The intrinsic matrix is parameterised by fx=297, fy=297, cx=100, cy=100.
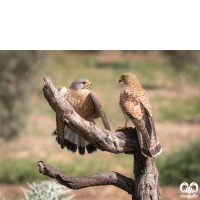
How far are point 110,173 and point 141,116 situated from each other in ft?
1.94

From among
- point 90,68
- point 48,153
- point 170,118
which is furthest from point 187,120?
point 90,68

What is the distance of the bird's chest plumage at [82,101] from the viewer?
305cm

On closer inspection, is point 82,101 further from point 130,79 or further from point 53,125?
point 53,125

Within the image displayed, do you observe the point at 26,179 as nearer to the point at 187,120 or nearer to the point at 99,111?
the point at 99,111

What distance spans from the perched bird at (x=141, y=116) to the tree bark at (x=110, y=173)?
18 cm

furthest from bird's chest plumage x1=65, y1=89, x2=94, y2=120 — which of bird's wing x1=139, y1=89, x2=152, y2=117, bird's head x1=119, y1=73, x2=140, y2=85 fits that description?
bird's wing x1=139, y1=89, x2=152, y2=117

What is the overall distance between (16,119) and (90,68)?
446 inches

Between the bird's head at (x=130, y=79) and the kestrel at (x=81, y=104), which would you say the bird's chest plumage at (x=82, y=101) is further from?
the bird's head at (x=130, y=79)

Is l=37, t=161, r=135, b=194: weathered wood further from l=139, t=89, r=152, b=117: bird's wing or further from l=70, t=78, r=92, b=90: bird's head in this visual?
l=70, t=78, r=92, b=90: bird's head

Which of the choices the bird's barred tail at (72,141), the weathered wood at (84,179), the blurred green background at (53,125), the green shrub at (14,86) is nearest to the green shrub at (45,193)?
the bird's barred tail at (72,141)
